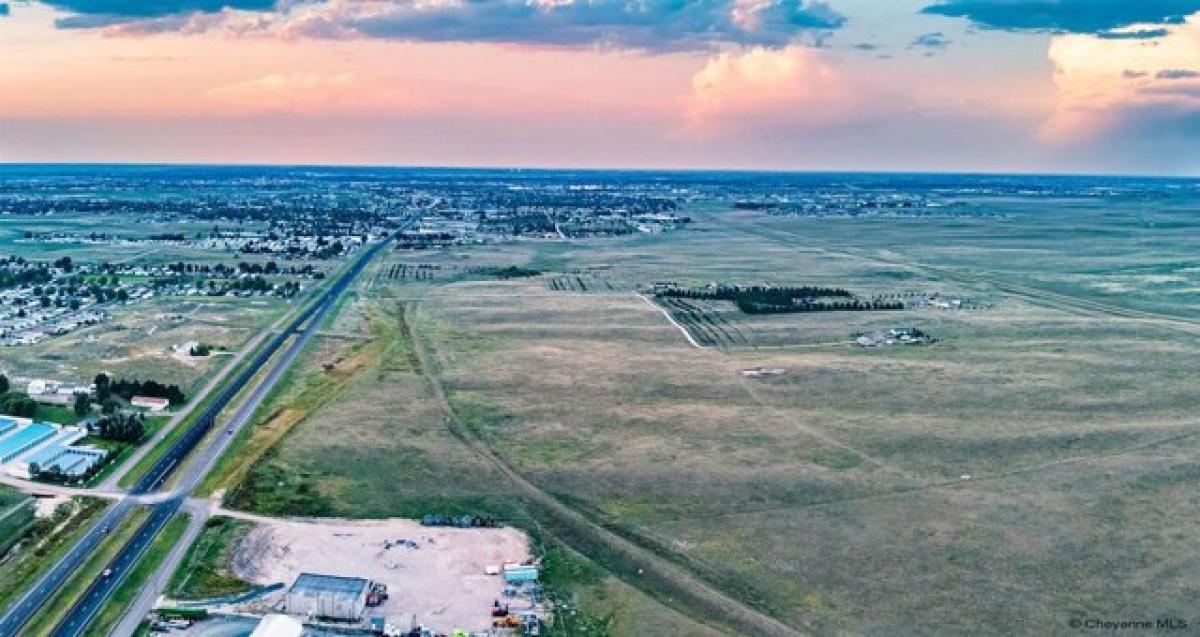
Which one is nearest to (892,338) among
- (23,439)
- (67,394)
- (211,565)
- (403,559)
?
(403,559)

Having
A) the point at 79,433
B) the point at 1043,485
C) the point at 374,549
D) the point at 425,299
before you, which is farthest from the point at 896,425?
the point at 425,299

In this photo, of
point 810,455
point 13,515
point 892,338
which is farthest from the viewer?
point 892,338

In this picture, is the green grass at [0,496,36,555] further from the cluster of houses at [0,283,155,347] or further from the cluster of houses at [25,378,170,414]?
the cluster of houses at [0,283,155,347]

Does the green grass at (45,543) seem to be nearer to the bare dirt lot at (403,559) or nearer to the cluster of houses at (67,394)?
the bare dirt lot at (403,559)

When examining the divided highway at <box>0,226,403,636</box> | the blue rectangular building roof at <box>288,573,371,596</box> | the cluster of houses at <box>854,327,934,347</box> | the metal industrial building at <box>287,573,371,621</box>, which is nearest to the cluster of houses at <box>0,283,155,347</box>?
the divided highway at <box>0,226,403,636</box>

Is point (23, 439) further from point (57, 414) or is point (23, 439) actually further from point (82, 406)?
point (57, 414)
